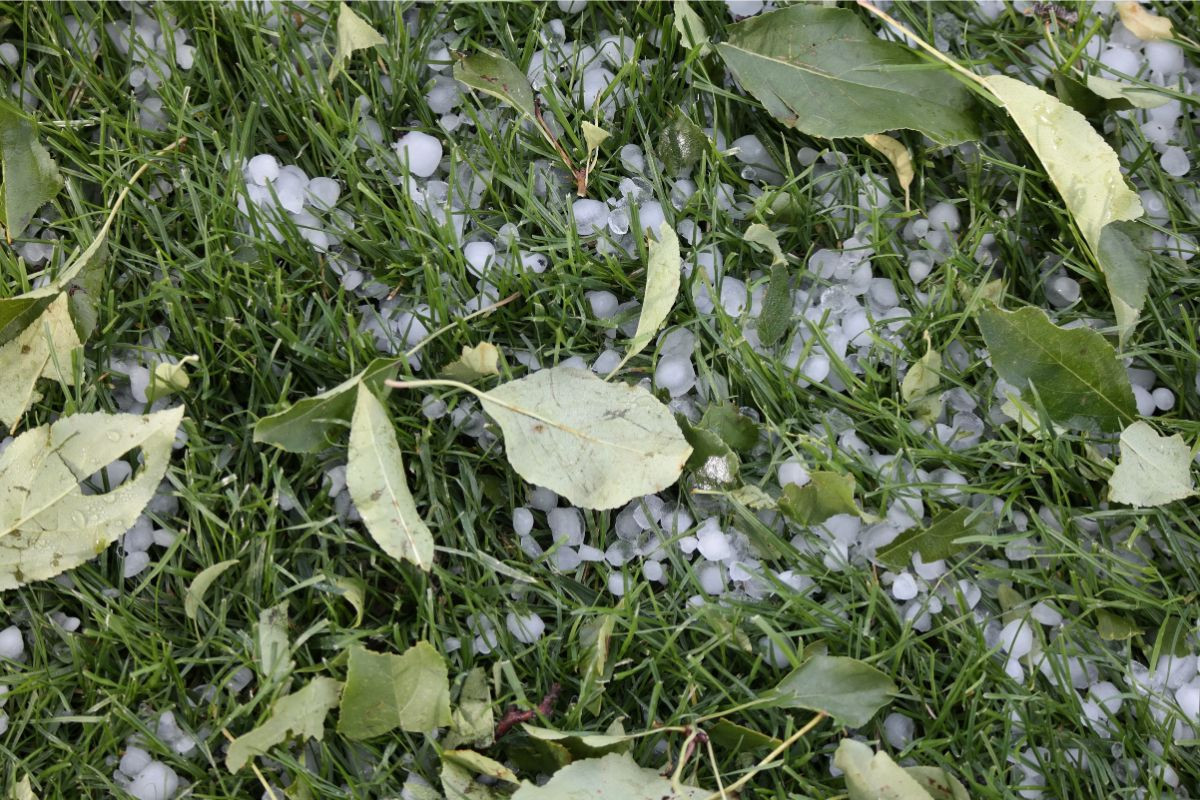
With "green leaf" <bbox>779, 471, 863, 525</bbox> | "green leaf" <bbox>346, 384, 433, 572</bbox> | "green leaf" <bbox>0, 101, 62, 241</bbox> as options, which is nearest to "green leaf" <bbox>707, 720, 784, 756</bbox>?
"green leaf" <bbox>779, 471, 863, 525</bbox>

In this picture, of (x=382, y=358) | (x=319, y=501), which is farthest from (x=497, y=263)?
(x=319, y=501)

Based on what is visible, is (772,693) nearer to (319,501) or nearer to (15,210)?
(319,501)

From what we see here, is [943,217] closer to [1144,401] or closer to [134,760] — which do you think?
[1144,401]

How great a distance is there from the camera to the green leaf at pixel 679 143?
1.34 meters

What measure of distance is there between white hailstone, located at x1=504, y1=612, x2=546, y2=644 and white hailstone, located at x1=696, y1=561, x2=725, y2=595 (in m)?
0.19

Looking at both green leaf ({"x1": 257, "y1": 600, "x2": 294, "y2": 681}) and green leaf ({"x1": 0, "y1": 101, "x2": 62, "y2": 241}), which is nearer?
green leaf ({"x1": 257, "y1": 600, "x2": 294, "y2": 681})

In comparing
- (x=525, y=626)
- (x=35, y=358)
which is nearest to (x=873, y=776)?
(x=525, y=626)

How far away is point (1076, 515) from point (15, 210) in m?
1.34

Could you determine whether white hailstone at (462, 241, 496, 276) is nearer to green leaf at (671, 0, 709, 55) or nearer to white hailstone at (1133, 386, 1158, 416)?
green leaf at (671, 0, 709, 55)

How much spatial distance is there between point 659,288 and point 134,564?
690mm

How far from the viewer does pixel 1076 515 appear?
126cm

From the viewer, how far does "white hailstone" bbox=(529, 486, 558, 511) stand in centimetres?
126

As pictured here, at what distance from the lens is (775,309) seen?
129cm

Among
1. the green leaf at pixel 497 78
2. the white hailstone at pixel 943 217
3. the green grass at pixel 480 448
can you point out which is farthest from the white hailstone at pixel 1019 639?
the green leaf at pixel 497 78
